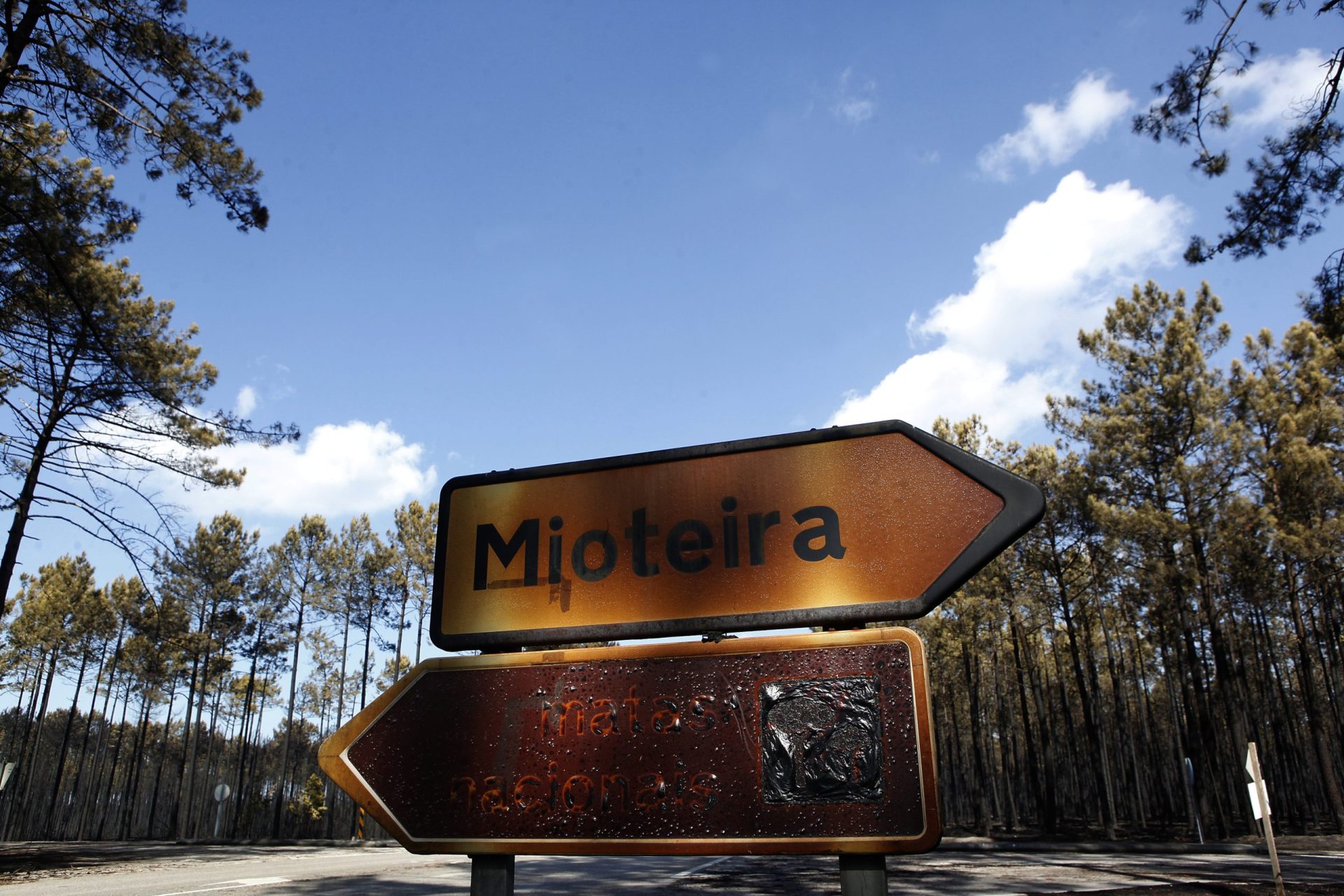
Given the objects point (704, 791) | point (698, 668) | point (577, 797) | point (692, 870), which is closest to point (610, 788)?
point (577, 797)

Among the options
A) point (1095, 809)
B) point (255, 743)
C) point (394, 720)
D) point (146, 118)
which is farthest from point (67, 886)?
point (1095, 809)

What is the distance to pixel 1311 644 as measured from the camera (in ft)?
128

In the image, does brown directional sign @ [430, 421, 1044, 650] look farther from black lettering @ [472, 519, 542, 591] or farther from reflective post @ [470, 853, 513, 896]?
reflective post @ [470, 853, 513, 896]

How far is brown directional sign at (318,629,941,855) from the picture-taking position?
169 cm

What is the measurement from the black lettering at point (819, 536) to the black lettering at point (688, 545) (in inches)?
8.9

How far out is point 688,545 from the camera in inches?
79.4

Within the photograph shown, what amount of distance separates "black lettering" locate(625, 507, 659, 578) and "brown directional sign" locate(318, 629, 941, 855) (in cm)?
20

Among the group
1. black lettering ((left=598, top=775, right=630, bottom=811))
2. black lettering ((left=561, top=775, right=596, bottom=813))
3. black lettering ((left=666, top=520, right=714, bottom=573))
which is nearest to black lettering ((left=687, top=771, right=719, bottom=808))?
black lettering ((left=598, top=775, right=630, bottom=811))

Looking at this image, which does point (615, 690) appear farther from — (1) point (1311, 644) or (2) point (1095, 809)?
(2) point (1095, 809)

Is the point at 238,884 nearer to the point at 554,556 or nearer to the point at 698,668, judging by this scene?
the point at 554,556

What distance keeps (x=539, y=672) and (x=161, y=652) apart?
1865 inches

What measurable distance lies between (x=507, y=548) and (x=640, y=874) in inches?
617

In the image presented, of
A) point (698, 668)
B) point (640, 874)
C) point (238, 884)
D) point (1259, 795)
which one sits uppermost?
point (698, 668)

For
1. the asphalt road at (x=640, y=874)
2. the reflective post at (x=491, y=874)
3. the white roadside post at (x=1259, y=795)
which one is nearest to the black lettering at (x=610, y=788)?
the reflective post at (x=491, y=874)
